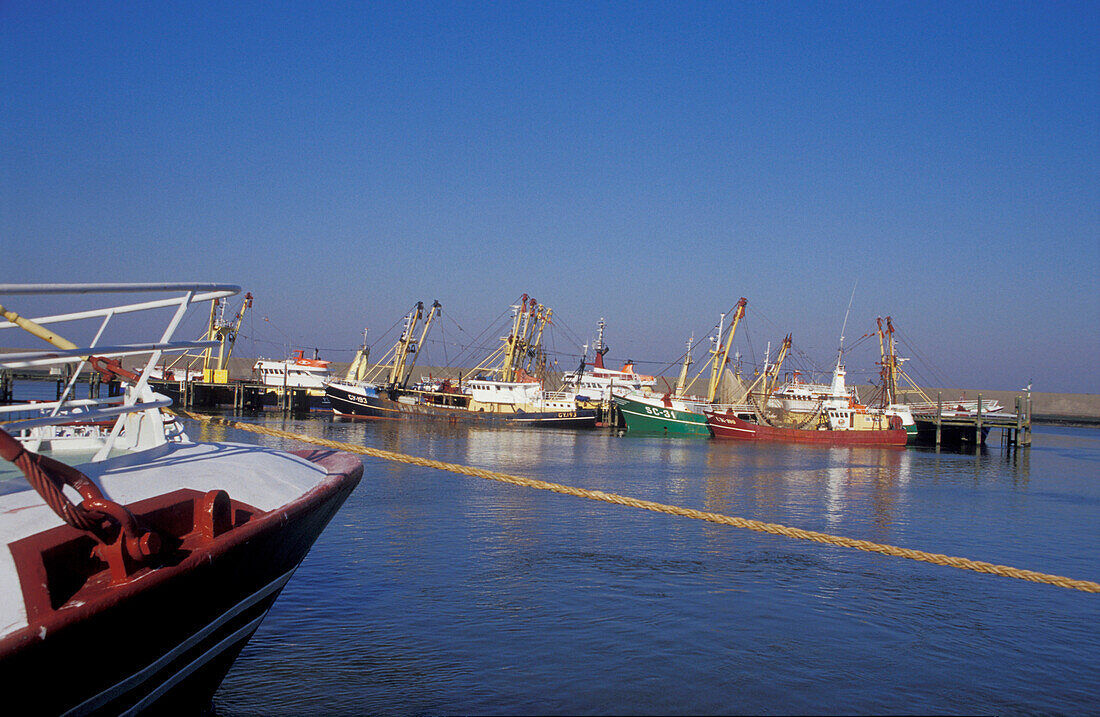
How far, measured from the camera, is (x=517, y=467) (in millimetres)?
29938

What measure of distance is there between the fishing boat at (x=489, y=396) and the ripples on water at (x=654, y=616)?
4031 cm

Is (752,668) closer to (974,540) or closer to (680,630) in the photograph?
(680,630)

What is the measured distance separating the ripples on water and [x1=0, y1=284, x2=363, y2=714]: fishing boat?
6.50 ft

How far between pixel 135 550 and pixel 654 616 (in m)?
7.27

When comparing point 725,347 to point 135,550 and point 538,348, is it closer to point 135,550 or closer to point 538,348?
point 538,348

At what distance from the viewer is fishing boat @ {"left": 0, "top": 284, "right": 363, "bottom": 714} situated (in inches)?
153

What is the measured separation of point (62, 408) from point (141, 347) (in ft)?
Result: 2.13

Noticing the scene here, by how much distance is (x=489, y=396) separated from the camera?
65000mm

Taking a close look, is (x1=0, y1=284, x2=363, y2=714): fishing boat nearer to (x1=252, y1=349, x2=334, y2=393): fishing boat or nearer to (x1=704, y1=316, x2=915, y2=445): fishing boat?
(x1=704, y1=316, x2=915, y2=445): fishing boat

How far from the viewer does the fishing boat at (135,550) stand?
12.7ft

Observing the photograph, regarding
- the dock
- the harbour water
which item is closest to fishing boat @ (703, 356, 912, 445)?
the dock

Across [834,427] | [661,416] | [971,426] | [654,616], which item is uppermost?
[971,426]

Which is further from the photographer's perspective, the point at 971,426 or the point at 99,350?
the point at 971,426

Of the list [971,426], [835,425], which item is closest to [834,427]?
[835,425]
